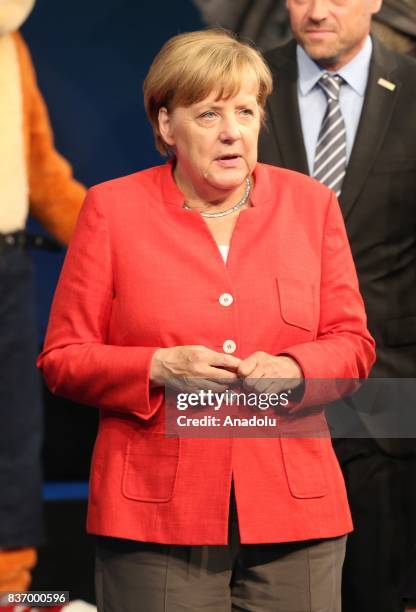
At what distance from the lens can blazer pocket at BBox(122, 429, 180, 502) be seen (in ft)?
6.68

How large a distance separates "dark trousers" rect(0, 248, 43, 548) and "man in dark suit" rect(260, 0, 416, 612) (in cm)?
85

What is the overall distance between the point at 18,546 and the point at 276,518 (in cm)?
151

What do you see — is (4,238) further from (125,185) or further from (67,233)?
(125,185)

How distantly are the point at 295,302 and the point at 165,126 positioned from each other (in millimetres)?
408

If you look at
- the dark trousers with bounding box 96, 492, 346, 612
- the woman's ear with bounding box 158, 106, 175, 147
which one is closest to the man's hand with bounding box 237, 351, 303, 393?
the dark trousers with bounding box 96, 492, 346, 612

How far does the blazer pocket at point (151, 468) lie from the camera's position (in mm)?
2037

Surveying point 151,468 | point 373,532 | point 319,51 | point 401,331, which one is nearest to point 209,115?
point 151,468

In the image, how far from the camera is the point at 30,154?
11.1ft

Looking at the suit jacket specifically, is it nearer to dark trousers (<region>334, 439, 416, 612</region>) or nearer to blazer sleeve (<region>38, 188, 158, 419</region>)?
dark trousers (<region>334, 439, 416, 612</region>)

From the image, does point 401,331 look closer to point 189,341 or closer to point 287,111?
point 287,111

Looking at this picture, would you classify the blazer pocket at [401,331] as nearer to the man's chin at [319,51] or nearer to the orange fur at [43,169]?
the man's chin at [319,51]

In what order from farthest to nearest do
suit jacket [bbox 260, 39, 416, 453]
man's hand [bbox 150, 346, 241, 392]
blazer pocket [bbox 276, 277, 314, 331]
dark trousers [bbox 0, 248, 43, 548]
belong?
1. dark trousers [bbox 0, 248, 43, 548]
2. suit jacket [bbox 260, 39, 416, 453]
3. blazer pocket [bbox 276, 277, 314, 331]
4. man's hand [bbox 150, 346, 241, 392]

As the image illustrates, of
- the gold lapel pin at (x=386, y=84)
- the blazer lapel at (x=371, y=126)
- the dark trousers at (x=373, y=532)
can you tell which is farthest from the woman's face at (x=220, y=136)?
the dark trousers at (x=373, y=532)

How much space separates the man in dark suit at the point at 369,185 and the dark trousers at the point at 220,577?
90cm
